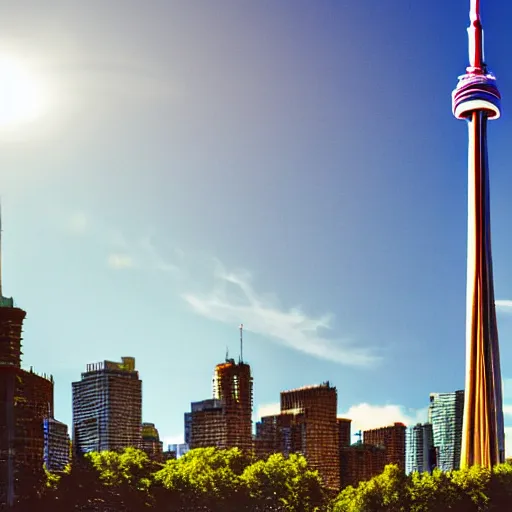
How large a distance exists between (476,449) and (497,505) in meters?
22.2

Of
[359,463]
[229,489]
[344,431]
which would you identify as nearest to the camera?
[229,489]

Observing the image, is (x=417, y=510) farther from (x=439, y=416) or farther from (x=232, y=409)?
(x=439, y=416)

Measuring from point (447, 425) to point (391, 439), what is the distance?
24074 millimetres

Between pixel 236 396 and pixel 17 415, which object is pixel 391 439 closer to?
pixel 236 396

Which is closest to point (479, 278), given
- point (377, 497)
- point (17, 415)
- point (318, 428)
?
point (318, 428)

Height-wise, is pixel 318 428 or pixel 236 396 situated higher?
pixel 236 396

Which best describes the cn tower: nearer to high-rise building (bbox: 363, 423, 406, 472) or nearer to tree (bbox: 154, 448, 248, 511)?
high-rise building (bbox: 363, 423, 406, 472)

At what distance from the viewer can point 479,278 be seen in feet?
334

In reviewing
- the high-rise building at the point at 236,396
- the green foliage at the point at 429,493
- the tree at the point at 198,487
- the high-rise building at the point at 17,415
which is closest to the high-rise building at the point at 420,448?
the high-rise building at the point at 236,396

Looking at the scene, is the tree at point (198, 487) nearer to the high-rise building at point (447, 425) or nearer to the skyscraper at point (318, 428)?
the skyscraper at point (318, 428)

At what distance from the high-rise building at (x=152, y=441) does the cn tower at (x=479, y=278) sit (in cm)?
3421

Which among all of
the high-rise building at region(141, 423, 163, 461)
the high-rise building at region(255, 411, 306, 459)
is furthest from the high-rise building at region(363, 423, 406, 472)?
the high-rise building at region(141, 423, 163, 461)

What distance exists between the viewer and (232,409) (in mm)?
117688

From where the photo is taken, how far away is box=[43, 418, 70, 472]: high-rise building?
3074 inches
